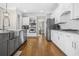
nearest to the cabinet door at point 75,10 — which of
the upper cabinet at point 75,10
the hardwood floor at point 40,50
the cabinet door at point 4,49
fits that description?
the upper cabinet at point 75,10

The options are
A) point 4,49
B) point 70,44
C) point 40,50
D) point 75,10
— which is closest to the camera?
point 4,49

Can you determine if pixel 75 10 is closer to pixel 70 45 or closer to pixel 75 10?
pixel 75 10

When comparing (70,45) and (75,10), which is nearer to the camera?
(70,45)

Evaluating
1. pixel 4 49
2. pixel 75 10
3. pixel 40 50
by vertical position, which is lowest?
pixel 40 50

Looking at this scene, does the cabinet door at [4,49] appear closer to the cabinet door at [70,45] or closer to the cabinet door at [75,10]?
the cabinet door at [70,45]

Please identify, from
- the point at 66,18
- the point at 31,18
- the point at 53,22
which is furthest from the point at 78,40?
the point at 31,18

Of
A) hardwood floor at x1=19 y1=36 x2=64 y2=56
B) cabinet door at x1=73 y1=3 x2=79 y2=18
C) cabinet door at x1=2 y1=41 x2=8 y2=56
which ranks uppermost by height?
cabinet door at x1=73 y1=3 x2=79 y2=18

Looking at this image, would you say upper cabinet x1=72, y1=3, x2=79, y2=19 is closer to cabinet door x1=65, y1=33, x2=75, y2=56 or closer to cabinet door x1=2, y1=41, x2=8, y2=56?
cabinet door x1=65, y1=33, x2=75, y2=56

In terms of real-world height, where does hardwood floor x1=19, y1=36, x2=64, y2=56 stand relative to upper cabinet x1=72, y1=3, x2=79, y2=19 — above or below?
below

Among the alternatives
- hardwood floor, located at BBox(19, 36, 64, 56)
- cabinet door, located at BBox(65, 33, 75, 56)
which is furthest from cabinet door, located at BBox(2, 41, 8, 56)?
cabinet door, located at BBox(65, 33, 75, 56)

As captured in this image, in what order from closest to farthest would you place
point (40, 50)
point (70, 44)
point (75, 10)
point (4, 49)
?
point (4, 49)
point (70, 44)
point (75, 10)
point (40, 50)

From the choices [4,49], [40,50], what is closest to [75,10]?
[40,50]

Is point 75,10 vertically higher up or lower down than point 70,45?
higher up

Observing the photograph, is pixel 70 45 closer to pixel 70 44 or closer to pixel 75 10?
pixel 70 44
